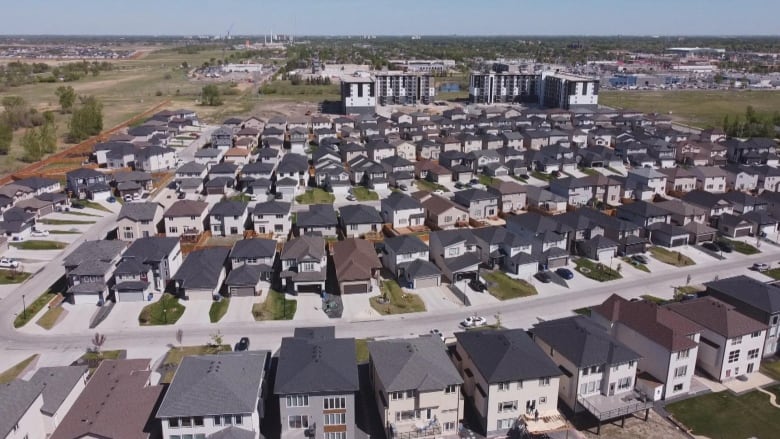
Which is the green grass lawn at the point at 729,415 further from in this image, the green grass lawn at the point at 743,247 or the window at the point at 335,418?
the green grass lawn at the point at 743,247

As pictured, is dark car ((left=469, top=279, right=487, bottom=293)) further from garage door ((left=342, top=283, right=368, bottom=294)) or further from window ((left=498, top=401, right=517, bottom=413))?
window ((left=498, top=401, right=517, bottom=413))

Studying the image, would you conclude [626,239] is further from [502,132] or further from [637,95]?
[637,95]

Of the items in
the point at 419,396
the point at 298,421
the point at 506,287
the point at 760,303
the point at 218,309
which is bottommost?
the point at 218,309

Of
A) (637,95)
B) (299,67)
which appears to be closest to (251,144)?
(637,95)

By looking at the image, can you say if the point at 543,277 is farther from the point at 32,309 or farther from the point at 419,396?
the point at 32,309

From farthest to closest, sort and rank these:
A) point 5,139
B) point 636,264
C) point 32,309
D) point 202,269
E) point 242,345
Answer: point 5,139, point 636,264, point 202,269, point 32,309, point 242,345

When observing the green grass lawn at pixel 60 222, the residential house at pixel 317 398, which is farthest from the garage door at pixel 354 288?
the green grass lawn at pixel 60 222

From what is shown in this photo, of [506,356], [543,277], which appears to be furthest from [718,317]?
[543,277]

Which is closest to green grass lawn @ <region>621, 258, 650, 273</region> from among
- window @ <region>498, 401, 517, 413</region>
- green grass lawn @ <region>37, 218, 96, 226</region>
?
window @ <region>498, 401, 517, 413</region>
